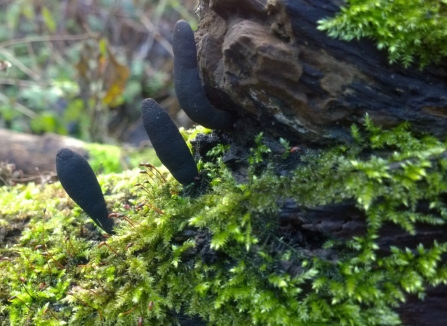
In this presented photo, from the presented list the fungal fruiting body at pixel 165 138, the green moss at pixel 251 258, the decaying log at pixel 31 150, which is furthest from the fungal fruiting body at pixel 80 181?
the decaying log at pixel 31 150

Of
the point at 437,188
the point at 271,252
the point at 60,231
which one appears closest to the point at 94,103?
the point at 60,231

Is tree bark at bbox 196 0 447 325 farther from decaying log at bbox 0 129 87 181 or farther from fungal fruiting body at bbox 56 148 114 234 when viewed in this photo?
decaying log at bbox 0 129 87 181

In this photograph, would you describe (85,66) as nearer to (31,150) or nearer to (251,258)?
(31,150)

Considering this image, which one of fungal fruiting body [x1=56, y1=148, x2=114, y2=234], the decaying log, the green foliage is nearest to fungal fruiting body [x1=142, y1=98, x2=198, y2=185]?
fungal fruiting body [x1=56, y1=148, x2=114, y2=234]

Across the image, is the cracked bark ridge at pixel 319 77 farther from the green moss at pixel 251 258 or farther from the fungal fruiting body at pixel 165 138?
the fungal fruiting body at pixel 165 138

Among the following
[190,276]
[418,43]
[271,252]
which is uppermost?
[418,43]

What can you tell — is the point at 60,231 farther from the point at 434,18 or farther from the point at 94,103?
the point at 94,103

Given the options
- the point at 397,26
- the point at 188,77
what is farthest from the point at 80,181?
the point at 397,26
